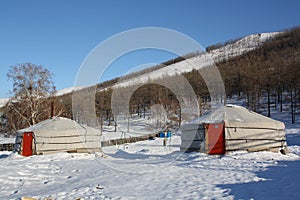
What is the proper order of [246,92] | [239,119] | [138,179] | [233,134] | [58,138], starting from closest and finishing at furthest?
1. [138,179]
2. [233,134]
3. [239,119]
4. [58,138]
5. [246,92]

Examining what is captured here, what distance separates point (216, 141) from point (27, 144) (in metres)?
7.95

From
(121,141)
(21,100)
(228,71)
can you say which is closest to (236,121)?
(121,141)

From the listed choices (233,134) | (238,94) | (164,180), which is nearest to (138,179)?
(164,180)

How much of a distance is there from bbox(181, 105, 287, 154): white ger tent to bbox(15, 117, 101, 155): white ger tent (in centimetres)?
472

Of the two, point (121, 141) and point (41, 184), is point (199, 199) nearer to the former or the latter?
point (41, 184)

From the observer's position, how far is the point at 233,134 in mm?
10594

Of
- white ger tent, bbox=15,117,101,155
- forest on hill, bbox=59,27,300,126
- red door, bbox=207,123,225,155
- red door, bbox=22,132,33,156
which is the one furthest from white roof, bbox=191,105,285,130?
forest on hill, bbox=59,27,300,126

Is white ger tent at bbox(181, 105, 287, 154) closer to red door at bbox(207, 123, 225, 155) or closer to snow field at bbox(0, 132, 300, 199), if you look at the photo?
red door at bbox(207, 123, 225, 155)

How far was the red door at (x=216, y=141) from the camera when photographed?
10.6m

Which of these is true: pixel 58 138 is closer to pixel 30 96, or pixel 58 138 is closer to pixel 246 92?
pixel 30 96

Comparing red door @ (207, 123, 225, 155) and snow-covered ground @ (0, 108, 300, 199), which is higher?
red door @ (207, 123, 225, 155)

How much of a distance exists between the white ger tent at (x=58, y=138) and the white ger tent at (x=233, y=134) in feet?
15.5

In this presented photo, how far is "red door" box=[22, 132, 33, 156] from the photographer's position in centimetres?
1288

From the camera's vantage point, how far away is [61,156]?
38.4 ft
